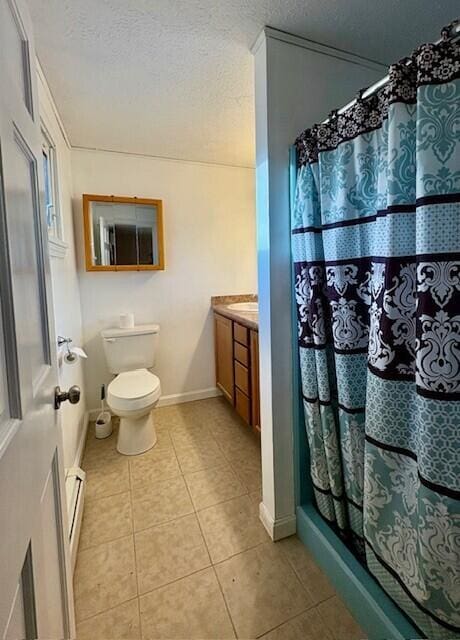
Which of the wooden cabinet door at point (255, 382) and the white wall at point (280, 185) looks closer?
the white wall at point (280, 185)

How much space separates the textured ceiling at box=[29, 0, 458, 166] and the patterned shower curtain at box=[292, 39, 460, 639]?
489mm

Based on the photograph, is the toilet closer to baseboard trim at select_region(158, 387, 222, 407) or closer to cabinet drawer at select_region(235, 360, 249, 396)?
baseboard trim at select_region(158, 387, 222, 407)

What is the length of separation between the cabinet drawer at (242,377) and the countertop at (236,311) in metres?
0.33

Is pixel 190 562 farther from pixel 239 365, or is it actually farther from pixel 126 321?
pixel 126 321

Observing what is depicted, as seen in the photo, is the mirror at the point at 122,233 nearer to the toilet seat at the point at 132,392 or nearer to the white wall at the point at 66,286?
the white wall at the point at 66,286

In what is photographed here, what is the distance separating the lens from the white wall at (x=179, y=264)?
2488 millimetres

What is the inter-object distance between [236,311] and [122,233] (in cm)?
112

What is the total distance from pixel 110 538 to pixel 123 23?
7.24ft

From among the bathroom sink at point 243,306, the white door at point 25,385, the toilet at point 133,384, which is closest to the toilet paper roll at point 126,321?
the toilet at point 133,384

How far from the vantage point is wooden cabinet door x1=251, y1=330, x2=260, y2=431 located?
1.97 m

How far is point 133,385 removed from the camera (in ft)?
7.00

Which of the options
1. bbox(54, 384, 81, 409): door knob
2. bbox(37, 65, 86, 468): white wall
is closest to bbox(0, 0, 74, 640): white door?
bbox(54, 384, 81, 409): door knob

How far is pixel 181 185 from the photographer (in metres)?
2.66

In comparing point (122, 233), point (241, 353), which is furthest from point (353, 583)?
point (122, 233)
